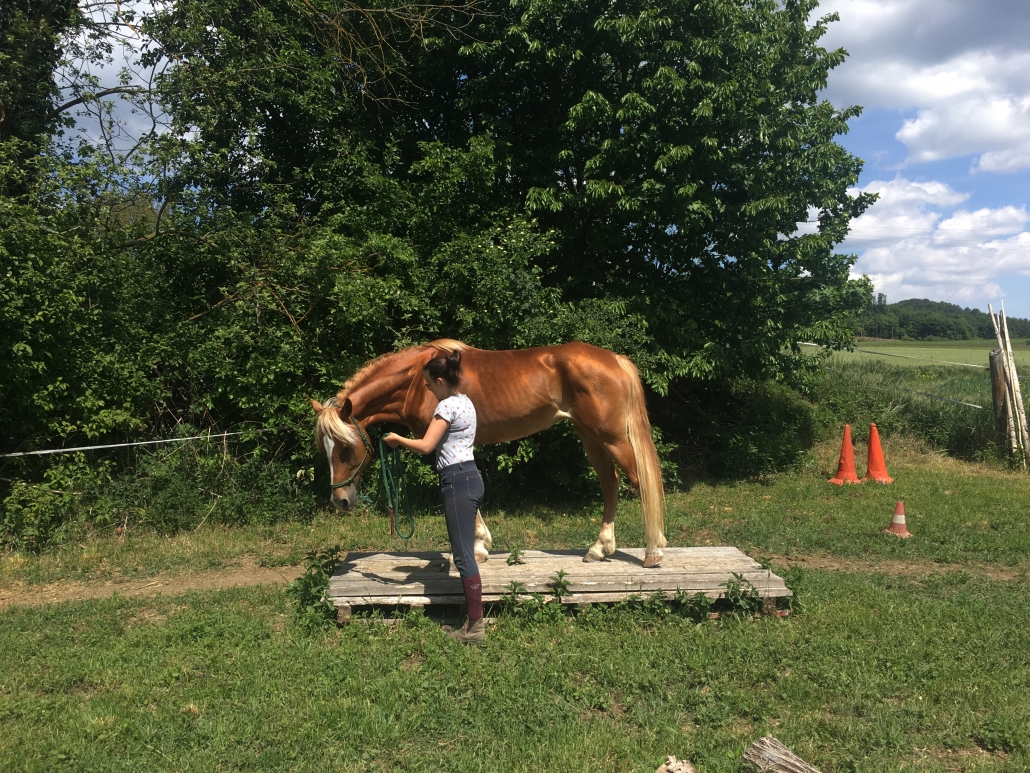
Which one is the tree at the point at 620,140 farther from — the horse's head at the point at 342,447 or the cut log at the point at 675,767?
the cut log at the point at 675,767

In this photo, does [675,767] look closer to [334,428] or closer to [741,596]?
[741,596]

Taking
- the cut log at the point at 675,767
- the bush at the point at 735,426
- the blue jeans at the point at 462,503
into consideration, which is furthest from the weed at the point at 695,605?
the bush at the point at 735,426

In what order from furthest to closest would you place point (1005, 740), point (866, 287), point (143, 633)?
1. point (866, 287)
2. point (143, 633)
3. point (1005, 740)

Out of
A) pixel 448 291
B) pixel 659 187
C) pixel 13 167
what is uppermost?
pixel 13 167

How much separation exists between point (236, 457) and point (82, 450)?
170 cm

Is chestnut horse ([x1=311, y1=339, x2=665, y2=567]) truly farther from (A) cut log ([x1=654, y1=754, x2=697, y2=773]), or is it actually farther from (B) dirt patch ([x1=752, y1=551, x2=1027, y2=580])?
(A) cut log ([x1=654, y1=754, x2=697, y2=773])

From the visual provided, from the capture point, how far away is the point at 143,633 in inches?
192

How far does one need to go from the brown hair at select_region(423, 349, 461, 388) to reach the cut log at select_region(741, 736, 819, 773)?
2754mm

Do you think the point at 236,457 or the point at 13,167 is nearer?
the point at 13,167

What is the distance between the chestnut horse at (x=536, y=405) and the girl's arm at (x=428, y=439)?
1015 millimetres

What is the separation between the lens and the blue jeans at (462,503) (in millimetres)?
4430

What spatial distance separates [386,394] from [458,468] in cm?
146

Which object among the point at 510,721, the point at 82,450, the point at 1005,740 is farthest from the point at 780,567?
the point at 82,450

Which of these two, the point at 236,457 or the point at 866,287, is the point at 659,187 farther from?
the point at 236,457
